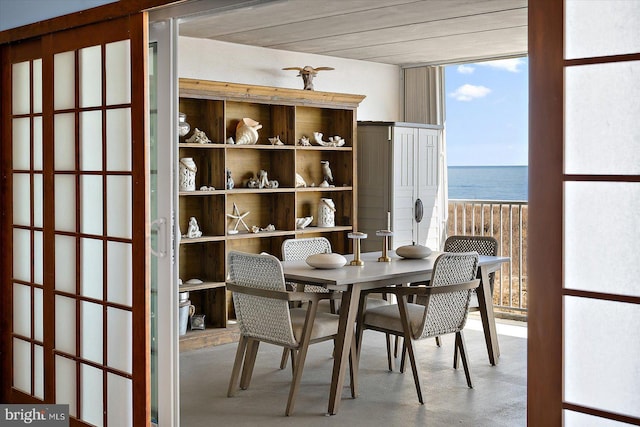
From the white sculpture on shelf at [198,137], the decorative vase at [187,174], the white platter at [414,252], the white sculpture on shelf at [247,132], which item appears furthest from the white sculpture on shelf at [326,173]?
the white platter at [414,252]

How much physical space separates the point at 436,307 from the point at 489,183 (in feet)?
62.2

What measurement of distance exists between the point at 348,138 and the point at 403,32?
1419 mm

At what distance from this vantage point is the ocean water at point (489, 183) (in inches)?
891

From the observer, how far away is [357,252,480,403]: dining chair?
4.43m

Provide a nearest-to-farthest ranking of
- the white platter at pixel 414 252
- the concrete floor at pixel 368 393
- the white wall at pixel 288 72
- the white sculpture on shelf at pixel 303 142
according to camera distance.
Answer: the concrete floor at pixel 368 393, the white platter at pixel 414 252, the white wall at pixel 288 72, the white sculpture on shelf at pixel 303 142

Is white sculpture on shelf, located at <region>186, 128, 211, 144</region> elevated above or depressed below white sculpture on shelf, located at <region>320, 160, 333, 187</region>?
above

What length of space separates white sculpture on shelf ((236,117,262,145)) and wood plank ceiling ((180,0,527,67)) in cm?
68

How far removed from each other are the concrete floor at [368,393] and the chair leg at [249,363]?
53 mm

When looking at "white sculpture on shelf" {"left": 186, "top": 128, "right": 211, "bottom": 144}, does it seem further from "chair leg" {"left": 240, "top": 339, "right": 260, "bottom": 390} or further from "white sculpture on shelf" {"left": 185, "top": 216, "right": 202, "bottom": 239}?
"chair leg" {"left": 240, "top": 339, "right": 260, "bottom": 390}

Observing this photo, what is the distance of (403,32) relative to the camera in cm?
612

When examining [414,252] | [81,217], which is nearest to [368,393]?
[414,252]

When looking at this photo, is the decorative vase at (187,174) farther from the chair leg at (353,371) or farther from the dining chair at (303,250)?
the chair leg at (353,371)

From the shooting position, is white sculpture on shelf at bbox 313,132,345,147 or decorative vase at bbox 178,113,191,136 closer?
decorative vase at bbox 178,113,191,136

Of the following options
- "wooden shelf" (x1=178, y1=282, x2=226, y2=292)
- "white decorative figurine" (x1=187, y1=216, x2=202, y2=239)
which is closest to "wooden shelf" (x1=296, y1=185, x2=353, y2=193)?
"white decorative figurine" (x1=187, y1=216, x2=202, y2=239)
